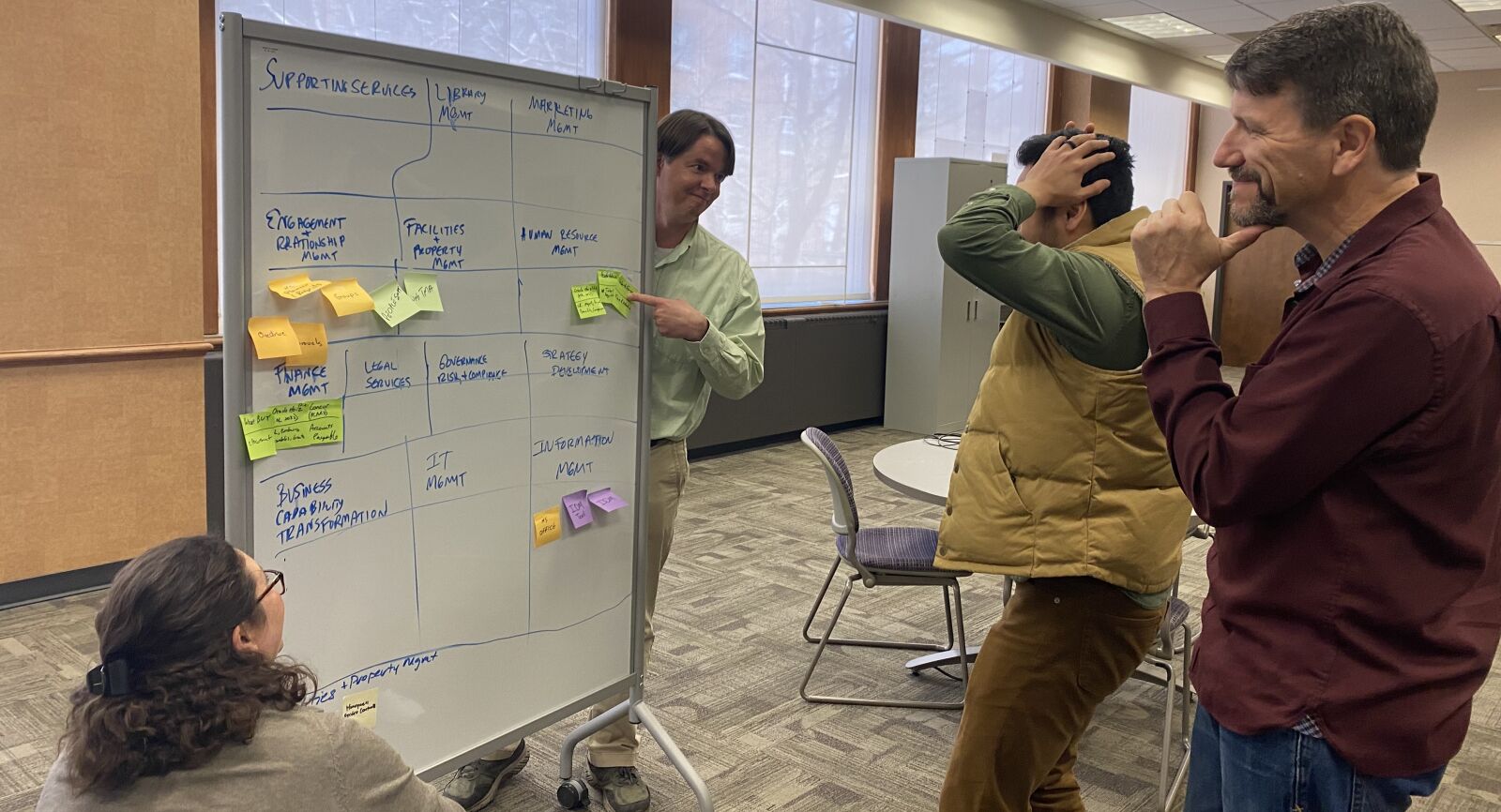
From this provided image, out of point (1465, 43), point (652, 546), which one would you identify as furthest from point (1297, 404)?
point (1465, 43)

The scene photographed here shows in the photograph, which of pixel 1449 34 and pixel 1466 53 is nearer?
pixel 1449 34

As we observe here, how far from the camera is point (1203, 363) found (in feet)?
3.84

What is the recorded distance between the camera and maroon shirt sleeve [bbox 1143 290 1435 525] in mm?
1019

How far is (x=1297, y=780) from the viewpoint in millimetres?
1121

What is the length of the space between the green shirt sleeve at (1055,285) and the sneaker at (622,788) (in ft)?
4.84

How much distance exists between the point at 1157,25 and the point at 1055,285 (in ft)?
26.3

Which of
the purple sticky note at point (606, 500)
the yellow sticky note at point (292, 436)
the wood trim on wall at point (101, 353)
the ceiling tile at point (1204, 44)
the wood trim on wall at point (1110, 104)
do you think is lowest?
the purple sticky note at point (606, 500)

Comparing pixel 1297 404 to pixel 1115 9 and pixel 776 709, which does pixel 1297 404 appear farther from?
pixel 1115 9

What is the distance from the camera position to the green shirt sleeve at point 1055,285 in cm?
159

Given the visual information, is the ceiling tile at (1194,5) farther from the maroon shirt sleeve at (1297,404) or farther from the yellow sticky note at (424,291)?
the maroon shirt sleeve at (1297,404)

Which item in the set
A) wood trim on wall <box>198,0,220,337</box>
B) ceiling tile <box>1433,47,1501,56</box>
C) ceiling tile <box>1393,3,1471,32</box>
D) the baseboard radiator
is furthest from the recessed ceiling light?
wood trim on wall <box>198,0,220,337</box>

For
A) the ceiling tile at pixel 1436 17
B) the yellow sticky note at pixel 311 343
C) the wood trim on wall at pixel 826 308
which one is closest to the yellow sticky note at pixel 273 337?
the yellow sticky note at pixel 311 343

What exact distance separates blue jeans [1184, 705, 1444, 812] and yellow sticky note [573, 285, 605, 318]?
124 centimetres

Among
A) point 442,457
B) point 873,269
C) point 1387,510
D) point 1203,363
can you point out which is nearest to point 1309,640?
point 1387,510
